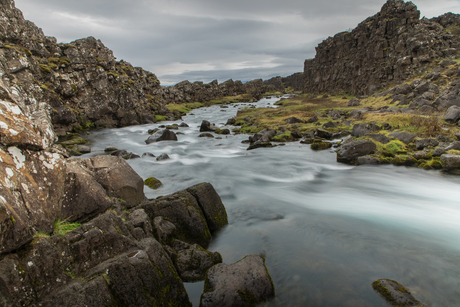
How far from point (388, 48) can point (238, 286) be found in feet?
265

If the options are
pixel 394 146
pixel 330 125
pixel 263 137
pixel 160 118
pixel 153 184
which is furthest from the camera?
pixel 160 118

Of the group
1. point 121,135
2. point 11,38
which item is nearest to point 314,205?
point 121,135

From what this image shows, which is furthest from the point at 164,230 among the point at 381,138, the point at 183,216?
the point at 381,138

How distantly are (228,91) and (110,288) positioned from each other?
442 feet

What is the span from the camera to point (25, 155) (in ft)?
19.0

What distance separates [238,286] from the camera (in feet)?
20.4

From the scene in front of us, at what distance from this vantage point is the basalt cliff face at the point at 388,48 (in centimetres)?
5097

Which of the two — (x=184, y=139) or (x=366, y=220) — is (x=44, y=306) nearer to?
(x=366, y=220)

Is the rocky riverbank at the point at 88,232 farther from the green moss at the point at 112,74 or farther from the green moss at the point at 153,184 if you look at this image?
the green moss at the point at 112,74

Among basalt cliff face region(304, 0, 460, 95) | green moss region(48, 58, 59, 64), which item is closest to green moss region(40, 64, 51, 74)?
green moss region(48, 58, 59, 64)

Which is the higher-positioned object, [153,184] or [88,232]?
[88,232]

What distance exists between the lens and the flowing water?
23.4ft

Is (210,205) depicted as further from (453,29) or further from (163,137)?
(453,29)

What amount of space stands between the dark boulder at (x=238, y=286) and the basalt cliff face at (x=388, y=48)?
199 feet
